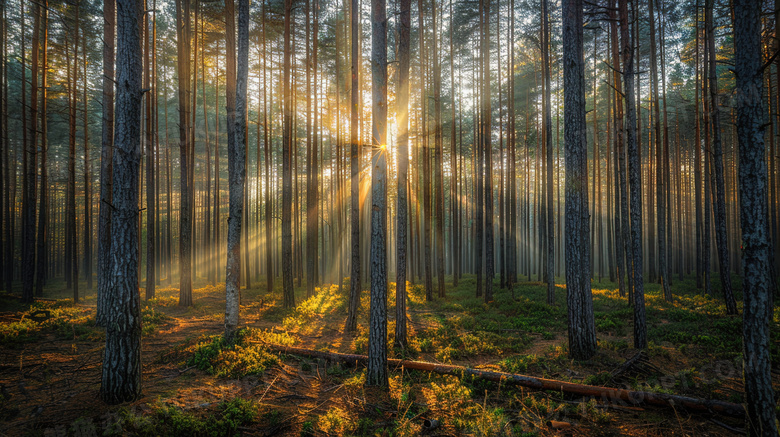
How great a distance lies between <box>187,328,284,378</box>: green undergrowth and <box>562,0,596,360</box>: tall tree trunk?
717 cm

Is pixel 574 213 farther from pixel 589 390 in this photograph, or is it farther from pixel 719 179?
pixel 719 179

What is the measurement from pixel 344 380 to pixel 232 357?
2.58 meters

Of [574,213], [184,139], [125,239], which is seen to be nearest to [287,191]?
[184,139]

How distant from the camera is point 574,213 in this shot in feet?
23.4

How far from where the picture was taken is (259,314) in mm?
11867

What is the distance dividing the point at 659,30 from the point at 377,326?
21169mm

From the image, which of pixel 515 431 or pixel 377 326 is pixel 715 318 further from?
pixel 377 326

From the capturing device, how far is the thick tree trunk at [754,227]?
11.8 feet

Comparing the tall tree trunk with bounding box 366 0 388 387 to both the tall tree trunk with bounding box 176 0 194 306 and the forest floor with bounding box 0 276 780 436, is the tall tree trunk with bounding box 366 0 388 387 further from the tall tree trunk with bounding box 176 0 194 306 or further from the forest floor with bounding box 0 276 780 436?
the tall tree trunk with bounding box 176 0 194 306

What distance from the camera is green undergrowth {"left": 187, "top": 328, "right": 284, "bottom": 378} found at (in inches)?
233

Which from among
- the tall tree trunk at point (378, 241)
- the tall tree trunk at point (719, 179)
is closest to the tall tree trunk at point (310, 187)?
the tall tree trunk at point (378, 241)

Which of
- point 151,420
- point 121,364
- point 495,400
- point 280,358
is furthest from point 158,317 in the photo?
point 495,400

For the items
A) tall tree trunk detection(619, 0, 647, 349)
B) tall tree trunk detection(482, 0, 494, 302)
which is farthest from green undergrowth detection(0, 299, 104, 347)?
tall tree trunk detection(619, 0, 647, 349)

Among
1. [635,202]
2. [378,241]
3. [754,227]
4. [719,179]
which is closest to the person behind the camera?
[754,227]
